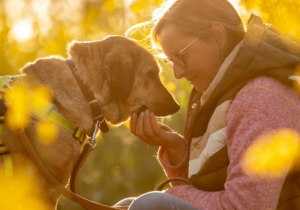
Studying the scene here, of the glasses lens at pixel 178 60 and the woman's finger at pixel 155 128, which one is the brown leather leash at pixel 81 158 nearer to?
the woman's finger at pixel 155 128

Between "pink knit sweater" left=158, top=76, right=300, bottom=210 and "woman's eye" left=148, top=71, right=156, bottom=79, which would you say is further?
"woman's eye" left=148, top=71, right=156, bottom=79

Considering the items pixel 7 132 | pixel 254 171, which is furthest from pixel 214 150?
pixel 7 132

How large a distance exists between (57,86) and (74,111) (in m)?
0.26

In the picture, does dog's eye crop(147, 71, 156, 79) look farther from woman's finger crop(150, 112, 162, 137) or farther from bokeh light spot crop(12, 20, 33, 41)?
bokeh light spot crop(12, 20, 33, 41)

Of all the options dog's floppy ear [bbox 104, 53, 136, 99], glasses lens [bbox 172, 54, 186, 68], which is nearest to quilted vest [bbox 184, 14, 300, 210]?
glasses lens [bbox 172, 54, 186, 68]

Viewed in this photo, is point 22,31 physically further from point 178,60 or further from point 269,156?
point 269,156

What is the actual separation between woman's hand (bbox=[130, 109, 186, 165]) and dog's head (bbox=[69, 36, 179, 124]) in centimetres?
30

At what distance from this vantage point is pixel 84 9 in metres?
9.27

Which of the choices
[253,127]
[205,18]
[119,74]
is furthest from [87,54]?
[253,127]

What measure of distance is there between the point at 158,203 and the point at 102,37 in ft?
22.4

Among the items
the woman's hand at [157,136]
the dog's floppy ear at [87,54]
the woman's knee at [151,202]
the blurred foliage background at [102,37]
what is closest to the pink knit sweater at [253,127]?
the woman's knee at [151,202]

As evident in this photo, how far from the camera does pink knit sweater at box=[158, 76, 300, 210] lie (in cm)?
145

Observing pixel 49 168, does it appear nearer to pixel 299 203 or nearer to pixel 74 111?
pixel 74 111

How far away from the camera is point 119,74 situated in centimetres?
263
